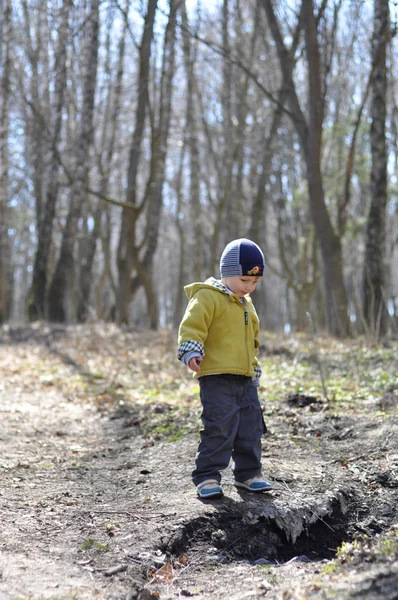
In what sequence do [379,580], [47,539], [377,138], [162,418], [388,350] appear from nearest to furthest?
[379,580] < [47,539] < [162,418] < [388,350] < [377,138]

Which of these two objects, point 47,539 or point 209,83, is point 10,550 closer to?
point 47,539

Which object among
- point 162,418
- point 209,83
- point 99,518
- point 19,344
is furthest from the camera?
point 209,83

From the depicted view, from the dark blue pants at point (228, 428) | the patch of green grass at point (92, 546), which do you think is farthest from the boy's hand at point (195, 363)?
the patch of green grass at point (92, 546)

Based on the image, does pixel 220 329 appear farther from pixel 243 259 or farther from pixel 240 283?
pixel 243 259

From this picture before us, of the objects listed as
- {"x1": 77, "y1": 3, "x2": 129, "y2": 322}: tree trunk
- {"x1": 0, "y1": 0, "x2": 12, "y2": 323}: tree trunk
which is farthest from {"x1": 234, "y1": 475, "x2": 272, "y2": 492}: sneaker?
{"x1": 0, "y1": 0, "x2": 12, "y2": 323}: tree trunk

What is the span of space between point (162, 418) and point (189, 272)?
3143 centimetres

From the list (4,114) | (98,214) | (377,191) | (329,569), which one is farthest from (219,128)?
(329,569)

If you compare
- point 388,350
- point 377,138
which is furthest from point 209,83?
point 388,350

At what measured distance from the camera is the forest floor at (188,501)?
2.94 m

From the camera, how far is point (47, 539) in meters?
3.51

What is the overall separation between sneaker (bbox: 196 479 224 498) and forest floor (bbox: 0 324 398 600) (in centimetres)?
5

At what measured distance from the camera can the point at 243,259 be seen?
4066 millimetres

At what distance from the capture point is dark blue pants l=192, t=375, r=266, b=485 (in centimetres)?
405

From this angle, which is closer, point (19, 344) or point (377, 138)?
point (377, 138)
